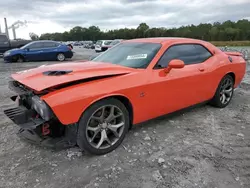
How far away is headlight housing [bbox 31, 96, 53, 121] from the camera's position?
2393mm

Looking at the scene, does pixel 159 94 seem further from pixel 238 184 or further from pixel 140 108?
pixel 238 184

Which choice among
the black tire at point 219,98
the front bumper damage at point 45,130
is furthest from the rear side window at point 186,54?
the front bumper damage at point 45,130

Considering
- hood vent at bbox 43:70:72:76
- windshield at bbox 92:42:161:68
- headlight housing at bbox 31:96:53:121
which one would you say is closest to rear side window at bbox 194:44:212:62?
windshield at bbox 92:42:161:68

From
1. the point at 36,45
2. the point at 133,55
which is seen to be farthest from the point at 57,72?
the point at 36,45

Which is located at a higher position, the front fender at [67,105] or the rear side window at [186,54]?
the rear side window at [186,54]

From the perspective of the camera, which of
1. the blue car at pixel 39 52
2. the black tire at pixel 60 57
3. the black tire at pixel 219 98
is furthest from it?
the black tire at pixel 60 57

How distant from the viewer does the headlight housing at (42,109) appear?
7.85 ft

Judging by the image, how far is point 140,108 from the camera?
119 inches

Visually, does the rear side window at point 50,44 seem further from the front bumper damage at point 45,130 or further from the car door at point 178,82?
the front bumper damage at point 45,130

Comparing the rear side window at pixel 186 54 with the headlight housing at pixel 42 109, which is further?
the rear side window at pixel 186 54

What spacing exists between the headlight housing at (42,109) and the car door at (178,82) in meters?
1.38

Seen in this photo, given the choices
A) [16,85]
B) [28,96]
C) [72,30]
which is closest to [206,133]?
[28,96]

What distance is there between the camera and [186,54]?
3.80 meters

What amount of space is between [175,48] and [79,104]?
2007 mm
